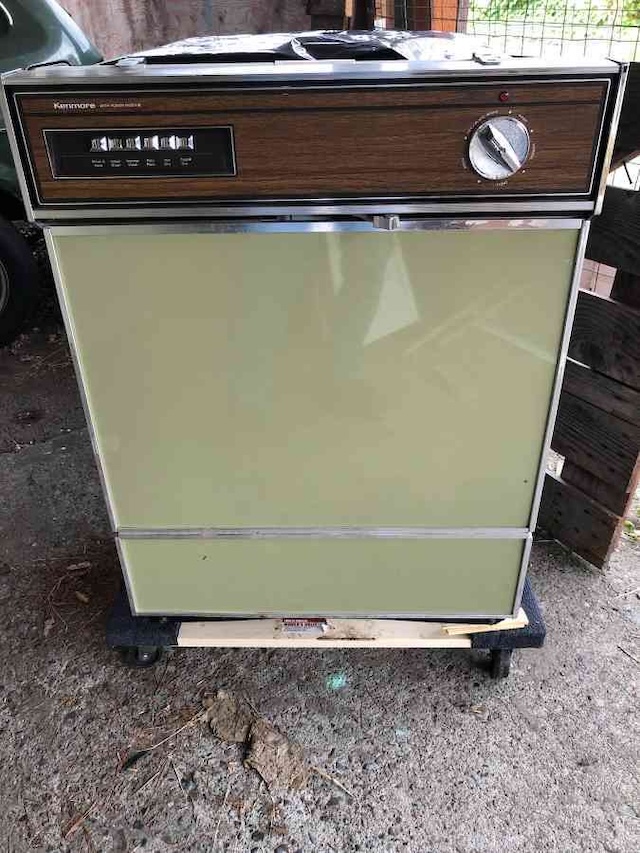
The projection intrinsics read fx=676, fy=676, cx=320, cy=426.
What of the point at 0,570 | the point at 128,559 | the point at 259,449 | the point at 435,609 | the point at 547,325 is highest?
the point at 547,325

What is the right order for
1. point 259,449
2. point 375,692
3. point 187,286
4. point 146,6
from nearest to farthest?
point 187,286 → point 259,449 → point 375,692 → point 146,6

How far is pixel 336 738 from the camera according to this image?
1.54 metres

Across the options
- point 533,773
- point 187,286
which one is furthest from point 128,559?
point 533,773

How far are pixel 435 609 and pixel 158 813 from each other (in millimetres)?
729

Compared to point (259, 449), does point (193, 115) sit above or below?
above

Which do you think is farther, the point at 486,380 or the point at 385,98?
the point at 486,380

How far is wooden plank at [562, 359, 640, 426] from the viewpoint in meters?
1.78

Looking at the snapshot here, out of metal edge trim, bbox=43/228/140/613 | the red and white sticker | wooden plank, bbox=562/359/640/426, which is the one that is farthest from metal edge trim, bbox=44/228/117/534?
wooden plank, bbox=562/359/640/426

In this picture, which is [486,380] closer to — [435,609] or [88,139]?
[435,609]

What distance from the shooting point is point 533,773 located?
1458 mm

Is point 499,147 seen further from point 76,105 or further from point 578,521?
point 578,521

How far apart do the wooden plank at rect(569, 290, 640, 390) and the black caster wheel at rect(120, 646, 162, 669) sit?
4.51 ft

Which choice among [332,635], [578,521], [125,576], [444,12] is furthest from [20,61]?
[578,521]

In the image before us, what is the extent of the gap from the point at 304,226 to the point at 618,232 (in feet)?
3.20
